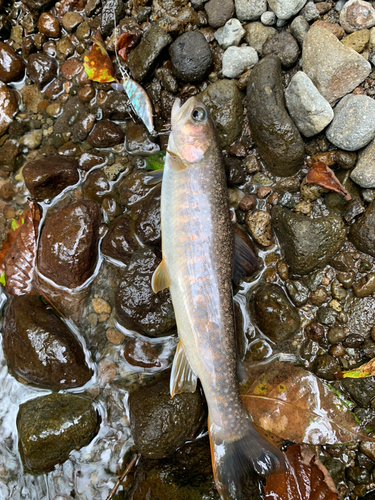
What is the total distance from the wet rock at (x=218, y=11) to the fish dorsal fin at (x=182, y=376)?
3.46 meters

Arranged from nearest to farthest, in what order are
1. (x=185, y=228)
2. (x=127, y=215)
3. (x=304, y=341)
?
(x=185, y=228) → (x=304, y=341) → (x=127, y=215)

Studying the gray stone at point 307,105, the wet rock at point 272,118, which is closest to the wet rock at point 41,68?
the wet rock at point 272,118

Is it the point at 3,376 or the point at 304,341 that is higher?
the point at 3,376

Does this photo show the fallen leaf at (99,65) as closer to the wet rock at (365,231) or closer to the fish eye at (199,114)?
the fish eye at (199,114)

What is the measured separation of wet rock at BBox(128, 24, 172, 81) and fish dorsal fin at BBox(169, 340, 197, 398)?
3.03 meters

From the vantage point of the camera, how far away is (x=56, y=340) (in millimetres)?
3271

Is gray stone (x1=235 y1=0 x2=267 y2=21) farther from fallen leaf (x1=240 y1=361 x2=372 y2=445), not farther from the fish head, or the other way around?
fallen leaf (x1=240 y1=361 x2=372 y2=445)

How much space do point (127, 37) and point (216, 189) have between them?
2.20 meters

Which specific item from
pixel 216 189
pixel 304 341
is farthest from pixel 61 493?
pixel 216 189

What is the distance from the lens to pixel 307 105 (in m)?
3.19

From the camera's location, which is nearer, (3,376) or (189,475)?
(189,475)

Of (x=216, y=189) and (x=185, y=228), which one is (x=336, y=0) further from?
(x=185, y=228)

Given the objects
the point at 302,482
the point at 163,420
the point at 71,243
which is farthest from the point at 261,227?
the point at 302,482

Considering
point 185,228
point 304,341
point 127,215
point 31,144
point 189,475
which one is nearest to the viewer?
point 185,228
